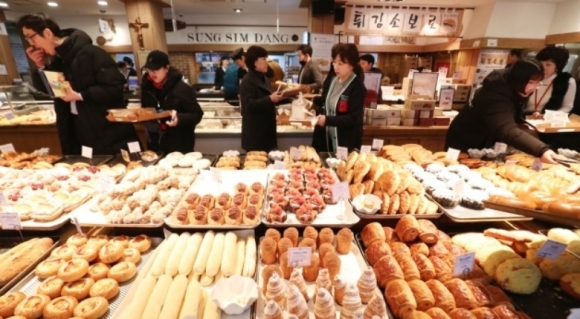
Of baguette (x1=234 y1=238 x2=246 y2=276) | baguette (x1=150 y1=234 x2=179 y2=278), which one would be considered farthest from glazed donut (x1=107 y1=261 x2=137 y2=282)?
baguette (x1=234 y1=238 x2=246 y2=276)

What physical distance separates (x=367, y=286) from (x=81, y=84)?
378 centimetres

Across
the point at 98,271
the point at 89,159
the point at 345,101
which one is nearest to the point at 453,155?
the point at 345,101

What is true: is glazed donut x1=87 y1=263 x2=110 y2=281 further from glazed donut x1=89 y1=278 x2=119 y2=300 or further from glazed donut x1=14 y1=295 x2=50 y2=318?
glazed donut x1=14 y1=295 x2=50 y2=318

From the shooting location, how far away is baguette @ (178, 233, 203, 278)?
183 cm

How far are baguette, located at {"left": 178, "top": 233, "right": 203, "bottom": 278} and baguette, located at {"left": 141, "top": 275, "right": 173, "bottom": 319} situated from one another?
93 millimetres

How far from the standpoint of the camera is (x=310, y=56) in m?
6.56

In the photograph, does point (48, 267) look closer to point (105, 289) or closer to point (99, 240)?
point (99, 240)

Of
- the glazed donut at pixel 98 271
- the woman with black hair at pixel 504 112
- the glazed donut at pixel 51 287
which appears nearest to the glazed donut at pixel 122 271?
the glazed donut at pixel 98 271

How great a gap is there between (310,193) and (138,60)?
7.94 meters

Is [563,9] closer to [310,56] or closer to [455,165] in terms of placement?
[310,56]

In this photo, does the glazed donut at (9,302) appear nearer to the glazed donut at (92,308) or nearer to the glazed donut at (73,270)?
the glazed donut at (73,270)

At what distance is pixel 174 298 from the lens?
5.30 feet

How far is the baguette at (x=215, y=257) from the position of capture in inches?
71.9

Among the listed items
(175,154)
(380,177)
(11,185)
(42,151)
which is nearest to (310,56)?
(175,154)
